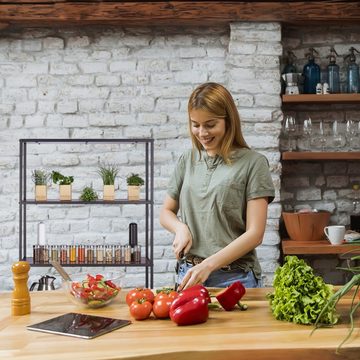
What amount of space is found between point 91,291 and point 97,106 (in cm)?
253

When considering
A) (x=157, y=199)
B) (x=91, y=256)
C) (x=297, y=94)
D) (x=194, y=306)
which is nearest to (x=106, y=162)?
(x=157, y=199)

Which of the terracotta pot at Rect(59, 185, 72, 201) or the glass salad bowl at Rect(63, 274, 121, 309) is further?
the terracotta pot at Rect(59, 185, 72, 201)

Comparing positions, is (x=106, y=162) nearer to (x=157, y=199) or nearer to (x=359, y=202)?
(x=157, y=199)

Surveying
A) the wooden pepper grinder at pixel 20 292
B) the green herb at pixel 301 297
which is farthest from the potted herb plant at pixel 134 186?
the green herb at pixel 301 297

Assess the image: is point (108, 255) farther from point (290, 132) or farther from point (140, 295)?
point (140, 295)

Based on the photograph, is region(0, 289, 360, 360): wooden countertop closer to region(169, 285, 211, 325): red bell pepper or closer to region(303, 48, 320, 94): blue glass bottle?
region(169, 285, 211, 325): red bell pepper

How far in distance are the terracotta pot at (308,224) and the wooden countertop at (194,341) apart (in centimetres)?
217

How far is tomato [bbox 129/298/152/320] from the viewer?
1978 millimetres

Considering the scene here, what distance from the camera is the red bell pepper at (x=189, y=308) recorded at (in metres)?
1.89

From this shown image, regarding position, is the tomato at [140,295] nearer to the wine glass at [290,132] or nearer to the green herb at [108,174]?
the green herb at [108,174]

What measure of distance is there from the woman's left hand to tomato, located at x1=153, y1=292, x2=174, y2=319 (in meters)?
0.16

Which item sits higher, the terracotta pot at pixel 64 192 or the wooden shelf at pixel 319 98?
the wooden shelf at pixel 319 98

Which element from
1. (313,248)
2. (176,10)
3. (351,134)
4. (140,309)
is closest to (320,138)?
(351,134)

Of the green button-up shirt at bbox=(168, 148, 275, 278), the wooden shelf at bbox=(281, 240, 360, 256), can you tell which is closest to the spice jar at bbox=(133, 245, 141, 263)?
the wooden shelf at bbox=(281, 240, 360, 256)
